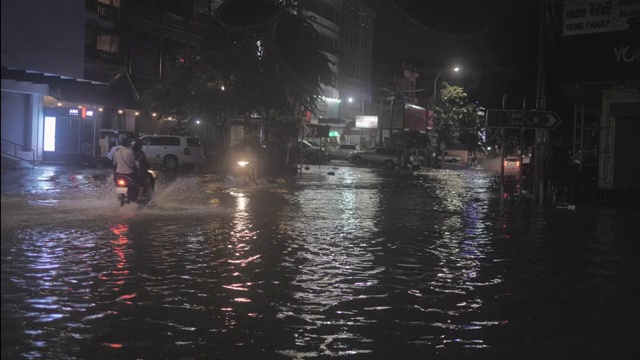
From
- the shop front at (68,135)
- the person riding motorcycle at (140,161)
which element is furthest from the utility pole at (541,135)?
the shop front at (68,135)

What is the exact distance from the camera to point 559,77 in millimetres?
23906

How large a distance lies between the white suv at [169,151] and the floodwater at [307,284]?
2113 centimetres

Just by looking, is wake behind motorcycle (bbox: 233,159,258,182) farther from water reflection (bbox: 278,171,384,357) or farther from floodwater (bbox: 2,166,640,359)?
floodwater (bbox: 2,166,640,359)

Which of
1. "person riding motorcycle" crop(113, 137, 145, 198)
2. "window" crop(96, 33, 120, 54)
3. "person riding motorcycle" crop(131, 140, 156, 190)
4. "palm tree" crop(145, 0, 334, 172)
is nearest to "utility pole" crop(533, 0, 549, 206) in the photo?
"person riding motorcycle" crop(131, 140, 156, 190)

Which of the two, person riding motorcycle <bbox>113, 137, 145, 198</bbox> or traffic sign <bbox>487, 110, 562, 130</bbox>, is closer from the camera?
person riding motorcycle <bbox>113, 137, 145, 198</bbox>

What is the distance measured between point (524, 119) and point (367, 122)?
2661 inches

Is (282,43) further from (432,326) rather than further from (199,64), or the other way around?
(432,326)

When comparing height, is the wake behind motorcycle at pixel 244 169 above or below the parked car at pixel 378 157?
below

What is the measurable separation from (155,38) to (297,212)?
3807cm

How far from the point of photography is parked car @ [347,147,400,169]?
6088 centimetres

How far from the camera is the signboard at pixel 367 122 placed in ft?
296

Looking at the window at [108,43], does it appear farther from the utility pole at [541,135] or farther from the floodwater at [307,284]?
the utility pole at [541,135]

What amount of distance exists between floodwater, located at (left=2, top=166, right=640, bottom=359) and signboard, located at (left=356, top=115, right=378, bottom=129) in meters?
70.8

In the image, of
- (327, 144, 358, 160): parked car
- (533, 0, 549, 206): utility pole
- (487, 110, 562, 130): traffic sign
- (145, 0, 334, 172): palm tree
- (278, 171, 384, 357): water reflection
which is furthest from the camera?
(327, 144, 358, 160): parked car
